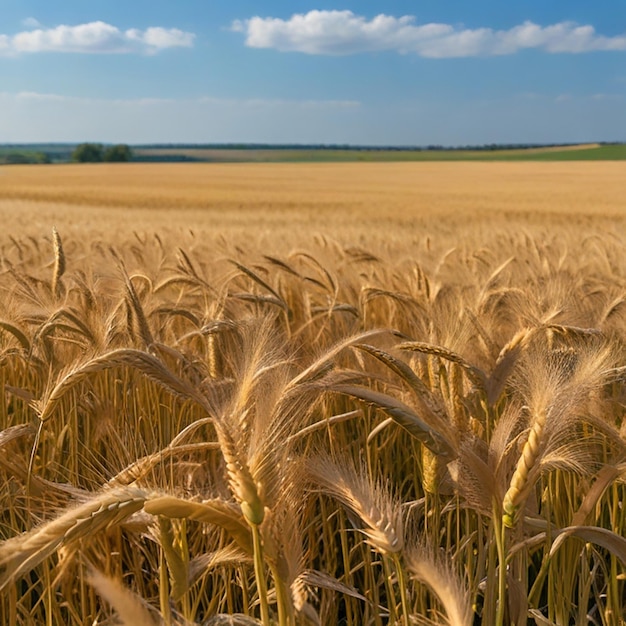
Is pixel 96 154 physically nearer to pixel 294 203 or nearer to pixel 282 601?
pixel 294 203

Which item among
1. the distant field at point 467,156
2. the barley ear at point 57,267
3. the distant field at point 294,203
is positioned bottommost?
the distant field at point 294,203

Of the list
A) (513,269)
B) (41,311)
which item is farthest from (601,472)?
→ (513,269)

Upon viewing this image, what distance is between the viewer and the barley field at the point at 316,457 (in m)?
0.96

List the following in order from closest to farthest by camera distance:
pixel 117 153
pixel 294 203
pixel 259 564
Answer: pixel 259 564 < pixel 294 203 < pixel 117 153

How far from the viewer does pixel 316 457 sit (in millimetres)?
1147

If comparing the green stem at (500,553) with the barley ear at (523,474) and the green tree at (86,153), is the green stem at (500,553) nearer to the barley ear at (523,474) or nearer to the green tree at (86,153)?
the barley ear at (523,474)

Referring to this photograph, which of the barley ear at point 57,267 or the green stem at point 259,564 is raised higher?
the barley ear at point 57,267

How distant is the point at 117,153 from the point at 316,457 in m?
93.8

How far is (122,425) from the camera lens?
2.23 meters

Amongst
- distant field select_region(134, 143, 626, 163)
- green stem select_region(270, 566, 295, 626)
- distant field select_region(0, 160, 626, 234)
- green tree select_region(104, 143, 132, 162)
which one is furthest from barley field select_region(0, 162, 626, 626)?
green tree select_region(104, 143, 132, 162)

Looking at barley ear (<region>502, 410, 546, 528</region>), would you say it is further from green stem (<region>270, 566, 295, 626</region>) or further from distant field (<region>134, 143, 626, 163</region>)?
distant field (<region>134, 143, 626, 163</region>)

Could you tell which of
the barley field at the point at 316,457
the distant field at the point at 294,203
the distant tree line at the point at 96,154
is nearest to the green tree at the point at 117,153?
the distant tree line at the point at 96,154

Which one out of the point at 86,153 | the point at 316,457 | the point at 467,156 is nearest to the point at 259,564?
the point at 316,457

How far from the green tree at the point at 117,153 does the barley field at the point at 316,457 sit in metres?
90.3
